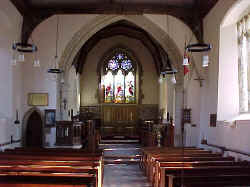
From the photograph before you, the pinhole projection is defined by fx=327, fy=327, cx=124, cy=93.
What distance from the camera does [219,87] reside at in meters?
8.88

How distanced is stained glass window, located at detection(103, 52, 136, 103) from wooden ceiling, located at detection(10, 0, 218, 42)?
7.91 metres

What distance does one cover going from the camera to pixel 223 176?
4.55 m

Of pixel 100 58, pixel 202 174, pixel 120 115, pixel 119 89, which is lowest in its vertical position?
pixel 202 174

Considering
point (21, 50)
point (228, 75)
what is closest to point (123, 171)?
point (228, 75)

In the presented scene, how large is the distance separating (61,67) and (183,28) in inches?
176

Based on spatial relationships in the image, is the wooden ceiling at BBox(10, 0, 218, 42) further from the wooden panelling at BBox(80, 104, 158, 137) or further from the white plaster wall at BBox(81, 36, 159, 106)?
the wooden panelling at BBox(80, 104, 158, 137)

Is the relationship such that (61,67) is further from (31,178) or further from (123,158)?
(31,178)

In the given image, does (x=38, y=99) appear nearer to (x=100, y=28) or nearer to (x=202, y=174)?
(x=100, y=28)

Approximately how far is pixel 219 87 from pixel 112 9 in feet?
14.0

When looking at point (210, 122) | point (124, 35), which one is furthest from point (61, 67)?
point (124, 35)

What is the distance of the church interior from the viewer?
236 inches

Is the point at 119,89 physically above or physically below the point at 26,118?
above

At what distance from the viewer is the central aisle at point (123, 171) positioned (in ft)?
23.1

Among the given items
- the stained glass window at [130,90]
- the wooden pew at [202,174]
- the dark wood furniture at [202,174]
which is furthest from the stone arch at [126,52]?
the wooden pew at [202,174]
